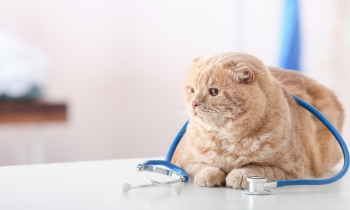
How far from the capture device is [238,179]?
993mm

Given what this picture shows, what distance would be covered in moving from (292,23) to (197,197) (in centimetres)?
164

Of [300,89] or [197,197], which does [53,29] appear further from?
[197,197]

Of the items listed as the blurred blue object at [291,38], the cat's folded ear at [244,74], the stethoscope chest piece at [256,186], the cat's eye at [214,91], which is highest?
the blurred blue object at [291,38]

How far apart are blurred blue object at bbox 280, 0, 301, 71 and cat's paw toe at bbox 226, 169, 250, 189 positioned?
4.81 feet

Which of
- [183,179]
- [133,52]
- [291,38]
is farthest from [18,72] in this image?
[183,179]

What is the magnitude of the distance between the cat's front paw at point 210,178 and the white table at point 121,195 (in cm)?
2

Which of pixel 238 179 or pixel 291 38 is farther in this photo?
pixel 291 38

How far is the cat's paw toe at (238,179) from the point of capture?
99 centimetres

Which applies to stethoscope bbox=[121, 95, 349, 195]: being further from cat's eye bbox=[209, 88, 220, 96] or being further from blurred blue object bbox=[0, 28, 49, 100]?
blurred blue object bbox=[0, 28, 49, 100]

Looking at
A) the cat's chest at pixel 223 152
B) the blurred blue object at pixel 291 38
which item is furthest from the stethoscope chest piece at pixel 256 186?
the blurred blue object at pixel 291 38

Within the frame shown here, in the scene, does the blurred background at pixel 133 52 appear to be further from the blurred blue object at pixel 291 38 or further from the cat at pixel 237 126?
the cat at pixel 237 126

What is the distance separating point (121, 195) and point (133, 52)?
6.01 ft

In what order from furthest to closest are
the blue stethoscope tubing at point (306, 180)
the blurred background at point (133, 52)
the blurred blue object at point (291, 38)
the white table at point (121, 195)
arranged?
the blurred background at point (133, 52), the blurred blue object at point (291, 38), the blue stethoscope tubing at point (306, 180), the white table at point (121, 195)

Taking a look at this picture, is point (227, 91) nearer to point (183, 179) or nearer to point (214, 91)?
point (214, 91)
